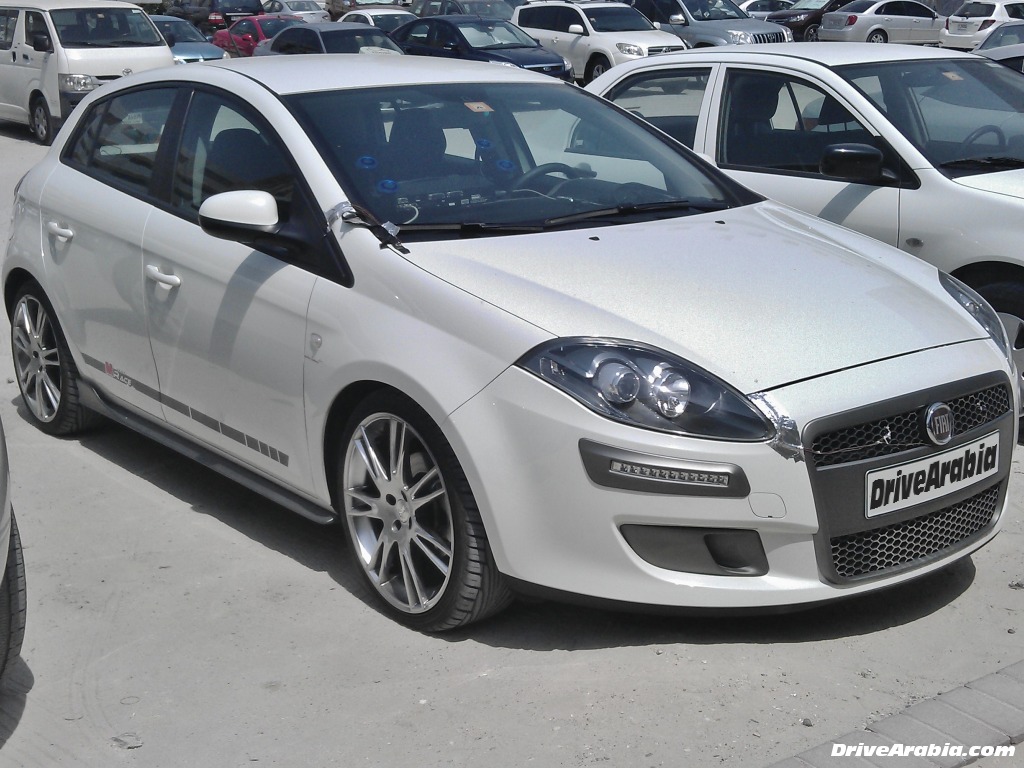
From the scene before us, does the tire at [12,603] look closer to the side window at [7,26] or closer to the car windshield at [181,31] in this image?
the side window at [7,26]

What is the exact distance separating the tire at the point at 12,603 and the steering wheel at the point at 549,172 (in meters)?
2.05

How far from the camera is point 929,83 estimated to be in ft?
20.7

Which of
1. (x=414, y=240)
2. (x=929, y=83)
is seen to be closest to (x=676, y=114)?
(x=929, y=83)

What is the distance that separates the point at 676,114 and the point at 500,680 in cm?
414

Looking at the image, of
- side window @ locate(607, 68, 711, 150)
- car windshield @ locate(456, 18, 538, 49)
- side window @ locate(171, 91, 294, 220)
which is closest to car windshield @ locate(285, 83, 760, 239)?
side window @ locate(171, 91, 294, 220)

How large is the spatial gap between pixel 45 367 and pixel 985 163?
425 centimetres

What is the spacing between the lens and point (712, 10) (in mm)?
28609

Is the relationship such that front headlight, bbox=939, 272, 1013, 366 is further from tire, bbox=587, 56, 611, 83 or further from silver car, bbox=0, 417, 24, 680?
tire, bbox=587, 56, 611, 83

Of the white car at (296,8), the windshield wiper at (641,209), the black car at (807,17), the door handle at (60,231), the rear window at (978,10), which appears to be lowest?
the black car at (807,17)

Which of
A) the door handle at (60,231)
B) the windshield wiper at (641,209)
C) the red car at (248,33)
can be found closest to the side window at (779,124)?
the windshield wiper at (641,209)

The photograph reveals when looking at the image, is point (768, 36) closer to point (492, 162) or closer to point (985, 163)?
point (985, 163)

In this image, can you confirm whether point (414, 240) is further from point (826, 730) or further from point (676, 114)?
point (676, 114)

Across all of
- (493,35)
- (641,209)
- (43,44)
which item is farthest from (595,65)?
(641,209)

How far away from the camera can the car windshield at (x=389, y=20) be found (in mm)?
26891
